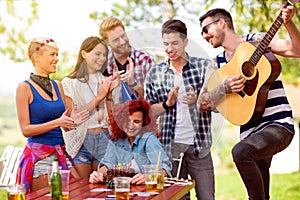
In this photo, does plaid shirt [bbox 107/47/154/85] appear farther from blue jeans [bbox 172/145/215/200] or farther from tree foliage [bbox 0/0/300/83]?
tree foliage [bbox 0/0/300/83]

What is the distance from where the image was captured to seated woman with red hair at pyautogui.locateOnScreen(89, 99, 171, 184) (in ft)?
11.7

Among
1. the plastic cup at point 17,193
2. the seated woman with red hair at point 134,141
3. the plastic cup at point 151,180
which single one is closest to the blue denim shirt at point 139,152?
the seated woman with red hair at point 134,141

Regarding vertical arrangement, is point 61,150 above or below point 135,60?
below

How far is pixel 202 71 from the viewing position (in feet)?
12.3

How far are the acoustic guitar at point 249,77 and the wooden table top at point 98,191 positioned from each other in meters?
0.65

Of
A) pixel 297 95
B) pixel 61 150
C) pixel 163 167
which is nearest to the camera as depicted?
pixel 163 167

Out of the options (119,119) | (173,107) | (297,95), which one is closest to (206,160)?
(173,107)

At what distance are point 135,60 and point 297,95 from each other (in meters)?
3.43

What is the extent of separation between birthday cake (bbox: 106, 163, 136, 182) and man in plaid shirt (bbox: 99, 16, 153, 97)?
586mm

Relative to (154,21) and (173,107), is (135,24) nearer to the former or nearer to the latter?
(154,21)

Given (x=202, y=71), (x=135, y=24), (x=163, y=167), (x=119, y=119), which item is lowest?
(x=163, y=167)

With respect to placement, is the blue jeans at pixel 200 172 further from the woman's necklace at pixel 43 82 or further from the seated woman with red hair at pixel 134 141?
the woman's necklace at pixel 43 82

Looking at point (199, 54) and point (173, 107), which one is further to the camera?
point (173, 107)

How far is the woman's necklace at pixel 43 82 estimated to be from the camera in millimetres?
3807
